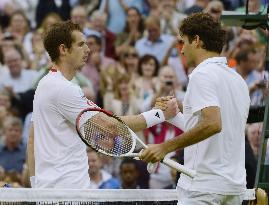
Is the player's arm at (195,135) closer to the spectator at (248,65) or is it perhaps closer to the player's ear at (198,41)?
the player's ear at (198,41)

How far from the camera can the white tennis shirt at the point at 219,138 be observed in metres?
5.76

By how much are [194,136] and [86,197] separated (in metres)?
1.08

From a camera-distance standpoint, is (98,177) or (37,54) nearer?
(98,177)

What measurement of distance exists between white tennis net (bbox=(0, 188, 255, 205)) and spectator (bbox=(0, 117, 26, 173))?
5.40 meters

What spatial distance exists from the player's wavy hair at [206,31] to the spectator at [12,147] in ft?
20.7

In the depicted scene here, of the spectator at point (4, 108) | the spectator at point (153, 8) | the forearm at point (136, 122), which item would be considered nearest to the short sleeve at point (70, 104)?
the forearm at point (136, 122)

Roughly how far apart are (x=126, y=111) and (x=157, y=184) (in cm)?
132

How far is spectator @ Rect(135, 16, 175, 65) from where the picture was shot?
13.6 metres

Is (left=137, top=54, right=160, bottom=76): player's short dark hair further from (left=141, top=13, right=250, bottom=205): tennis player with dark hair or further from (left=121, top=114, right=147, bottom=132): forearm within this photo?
(left=141, top=13, right=250, bottom=205): tennis player with dark hair

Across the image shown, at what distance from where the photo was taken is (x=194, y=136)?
18.5 feet

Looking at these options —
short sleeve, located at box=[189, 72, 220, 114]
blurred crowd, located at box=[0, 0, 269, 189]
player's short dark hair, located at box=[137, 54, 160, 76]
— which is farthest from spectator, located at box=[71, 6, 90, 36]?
short sleeve, located at box=[189, 72, 220, 114]

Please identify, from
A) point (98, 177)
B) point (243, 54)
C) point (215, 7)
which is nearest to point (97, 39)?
point (215, 7)

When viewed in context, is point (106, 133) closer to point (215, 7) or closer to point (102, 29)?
point (215, 7)

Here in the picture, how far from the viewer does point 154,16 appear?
45.3ft
